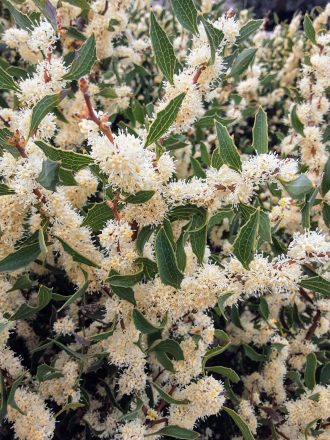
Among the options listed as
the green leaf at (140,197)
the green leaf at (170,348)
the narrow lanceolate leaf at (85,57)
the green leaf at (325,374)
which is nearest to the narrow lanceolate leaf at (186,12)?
the narrow lanceolate leaf at (85,57)

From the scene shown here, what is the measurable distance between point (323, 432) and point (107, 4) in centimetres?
203

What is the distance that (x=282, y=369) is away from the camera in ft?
6.56

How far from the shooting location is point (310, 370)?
182 cm

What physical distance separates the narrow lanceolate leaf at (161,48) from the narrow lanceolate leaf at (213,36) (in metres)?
0.11

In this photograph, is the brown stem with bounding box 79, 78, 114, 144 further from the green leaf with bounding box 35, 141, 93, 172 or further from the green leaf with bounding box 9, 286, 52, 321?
the green leaf with bounding box 9, 286, 52, 321

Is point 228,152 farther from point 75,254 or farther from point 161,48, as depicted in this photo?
point 75,254

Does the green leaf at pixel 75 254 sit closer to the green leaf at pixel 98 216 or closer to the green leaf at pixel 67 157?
the green leaf at pixel 98 216

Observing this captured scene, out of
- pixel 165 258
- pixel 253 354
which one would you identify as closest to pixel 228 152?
pixel 165 258

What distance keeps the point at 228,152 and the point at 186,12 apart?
46 cm

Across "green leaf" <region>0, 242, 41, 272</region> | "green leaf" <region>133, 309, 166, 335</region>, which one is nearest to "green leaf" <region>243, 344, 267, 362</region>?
"green leaf" <region>133, 309, 166, 335</region>

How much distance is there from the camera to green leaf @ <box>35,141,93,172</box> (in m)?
1.21

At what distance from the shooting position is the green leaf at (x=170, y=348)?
59.9 inches

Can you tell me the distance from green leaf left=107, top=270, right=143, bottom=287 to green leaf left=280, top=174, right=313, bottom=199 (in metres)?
0.48

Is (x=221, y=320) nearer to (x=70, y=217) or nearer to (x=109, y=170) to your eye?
(x=70, y=217)
